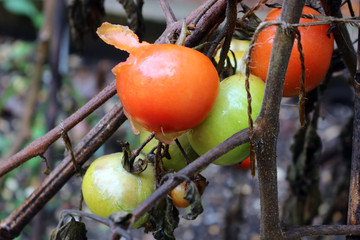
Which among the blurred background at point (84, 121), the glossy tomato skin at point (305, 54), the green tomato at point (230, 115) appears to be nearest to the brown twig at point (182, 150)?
the green tomato at point (230, 115)

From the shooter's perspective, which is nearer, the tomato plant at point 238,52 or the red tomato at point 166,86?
the red tomato at point 166,86

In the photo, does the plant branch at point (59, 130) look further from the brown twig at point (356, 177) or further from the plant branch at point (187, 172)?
the brown twig at point (356, 177)

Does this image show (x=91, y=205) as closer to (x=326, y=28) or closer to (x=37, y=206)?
(x=37, y=206)

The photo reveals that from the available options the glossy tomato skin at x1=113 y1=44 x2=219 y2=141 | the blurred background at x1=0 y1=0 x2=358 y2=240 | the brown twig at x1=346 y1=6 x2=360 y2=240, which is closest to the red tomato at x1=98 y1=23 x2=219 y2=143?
the glossy tomato skin at x1=113 y1=44 x2=219 y2=141

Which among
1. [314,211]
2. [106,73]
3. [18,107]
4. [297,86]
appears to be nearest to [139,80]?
[297,86]

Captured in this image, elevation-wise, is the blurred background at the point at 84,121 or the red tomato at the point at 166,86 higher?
the red tomato at the point at 166,86

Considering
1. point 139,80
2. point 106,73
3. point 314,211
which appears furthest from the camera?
point 106,73

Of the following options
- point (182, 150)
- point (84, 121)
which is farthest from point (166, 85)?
point (84, 121)
